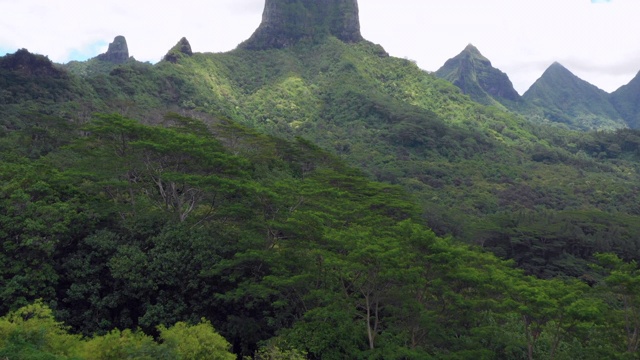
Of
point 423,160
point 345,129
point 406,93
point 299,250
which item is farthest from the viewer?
point 406,93

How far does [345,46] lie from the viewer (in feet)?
343

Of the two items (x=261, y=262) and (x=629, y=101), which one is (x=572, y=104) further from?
(x=261, y=262)

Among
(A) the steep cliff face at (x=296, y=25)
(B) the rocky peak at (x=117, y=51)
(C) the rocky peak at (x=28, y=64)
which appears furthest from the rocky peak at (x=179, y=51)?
(C) the rocky peak at (x=28, y=64)

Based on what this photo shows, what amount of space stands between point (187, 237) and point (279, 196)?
4507 mm

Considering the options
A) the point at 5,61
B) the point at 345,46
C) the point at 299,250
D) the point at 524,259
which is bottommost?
the point at 524,259

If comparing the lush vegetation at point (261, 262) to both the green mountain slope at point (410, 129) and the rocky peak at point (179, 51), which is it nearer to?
the green mountain slope at point (410, 129)

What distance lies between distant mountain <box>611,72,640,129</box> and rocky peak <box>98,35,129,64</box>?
18110 centimetres

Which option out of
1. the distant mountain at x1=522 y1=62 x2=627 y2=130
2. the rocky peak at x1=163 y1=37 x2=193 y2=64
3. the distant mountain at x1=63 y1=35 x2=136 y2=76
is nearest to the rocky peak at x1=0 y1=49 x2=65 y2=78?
the rocky peak at x1=163 y1=37 x2=193 y2=64

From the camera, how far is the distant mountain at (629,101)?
18212cm

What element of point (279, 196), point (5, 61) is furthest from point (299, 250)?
point (5, 61)

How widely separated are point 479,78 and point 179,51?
359 ft

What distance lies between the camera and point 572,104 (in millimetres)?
187125

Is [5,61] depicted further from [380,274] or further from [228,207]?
[380,274]

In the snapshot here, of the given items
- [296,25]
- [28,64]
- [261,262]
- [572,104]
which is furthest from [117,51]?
[572,104]
